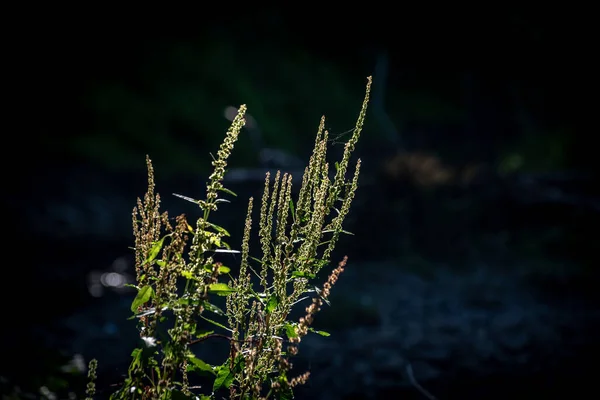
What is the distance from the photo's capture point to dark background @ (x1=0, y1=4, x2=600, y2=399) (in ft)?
29.8

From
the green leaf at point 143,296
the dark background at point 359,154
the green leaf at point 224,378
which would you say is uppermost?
the dark background at point 359,154

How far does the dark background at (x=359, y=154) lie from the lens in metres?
9.09

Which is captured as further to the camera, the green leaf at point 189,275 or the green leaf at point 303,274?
the green leaf at point 303,274

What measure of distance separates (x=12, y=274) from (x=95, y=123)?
20.9 feet

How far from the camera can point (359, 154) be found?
1936cm

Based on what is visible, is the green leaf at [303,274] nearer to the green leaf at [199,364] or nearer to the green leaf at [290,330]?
the green leaf at [290,330]

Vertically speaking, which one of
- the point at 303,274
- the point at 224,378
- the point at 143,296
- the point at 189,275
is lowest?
the point at 224,378

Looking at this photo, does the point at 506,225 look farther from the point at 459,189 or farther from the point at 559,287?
the point at 559,287

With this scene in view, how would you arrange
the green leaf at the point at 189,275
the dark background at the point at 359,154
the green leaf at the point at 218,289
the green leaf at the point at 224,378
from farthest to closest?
the dark background at the point at 359,154 → the green leaf at the point at 224,378 → the green leaf at the point at 218,289 → the green leaf at the point at 189,275

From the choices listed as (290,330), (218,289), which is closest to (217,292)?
(218,289)

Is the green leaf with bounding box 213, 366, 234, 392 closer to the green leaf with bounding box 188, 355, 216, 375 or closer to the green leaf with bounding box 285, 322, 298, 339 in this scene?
the green leaf with bounding box 188, 355, 216, 375

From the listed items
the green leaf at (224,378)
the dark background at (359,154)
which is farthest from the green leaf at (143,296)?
the green leaf at (224,378)

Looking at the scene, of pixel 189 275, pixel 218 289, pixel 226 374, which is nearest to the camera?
pixel 189 275

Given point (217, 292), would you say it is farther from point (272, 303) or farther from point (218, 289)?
point (272, 303)
